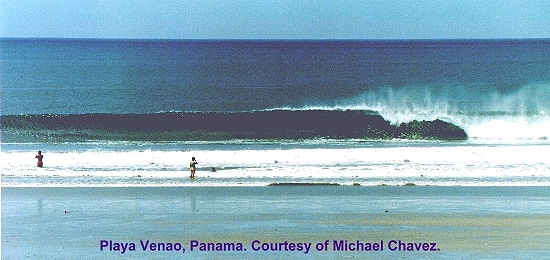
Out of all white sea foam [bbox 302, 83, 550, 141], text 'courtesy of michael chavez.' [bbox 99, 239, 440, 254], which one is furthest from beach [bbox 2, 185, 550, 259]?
white sea foam [bbox 302, 83, 550, 141]

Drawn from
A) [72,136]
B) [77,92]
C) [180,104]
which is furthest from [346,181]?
[77,92]

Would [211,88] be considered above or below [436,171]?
above

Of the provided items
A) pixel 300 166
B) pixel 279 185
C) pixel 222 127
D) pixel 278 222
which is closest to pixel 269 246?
pixel 278 222

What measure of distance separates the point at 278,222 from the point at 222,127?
78.1 ft

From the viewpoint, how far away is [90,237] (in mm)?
14445

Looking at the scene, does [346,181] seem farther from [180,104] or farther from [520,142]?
[180,104]

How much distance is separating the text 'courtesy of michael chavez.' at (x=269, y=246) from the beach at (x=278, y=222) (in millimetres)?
18

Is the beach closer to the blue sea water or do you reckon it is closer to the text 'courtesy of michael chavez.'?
the text 'courtesy of michael chavez.'

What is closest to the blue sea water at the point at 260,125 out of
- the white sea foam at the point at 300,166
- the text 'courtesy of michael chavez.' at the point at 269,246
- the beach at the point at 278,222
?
the white sea foam at the point at 300,166

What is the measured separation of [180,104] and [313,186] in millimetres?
36870

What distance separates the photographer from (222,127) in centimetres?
3925

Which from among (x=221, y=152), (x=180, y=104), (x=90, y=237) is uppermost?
(x=180, y=104)

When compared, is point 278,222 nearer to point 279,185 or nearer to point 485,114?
point 279,185

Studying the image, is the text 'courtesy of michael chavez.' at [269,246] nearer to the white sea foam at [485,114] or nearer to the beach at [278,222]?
the beach at [278,222]
